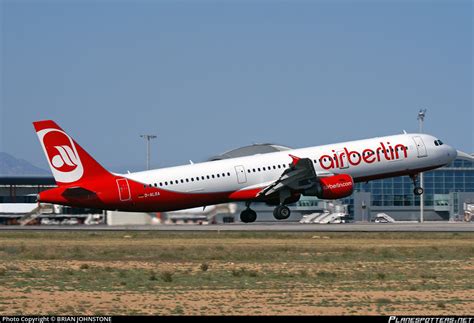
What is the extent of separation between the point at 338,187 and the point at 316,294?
3782 centimetres

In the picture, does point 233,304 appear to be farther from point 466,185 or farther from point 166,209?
point 466,185

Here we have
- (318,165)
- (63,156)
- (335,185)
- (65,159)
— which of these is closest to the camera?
(65,159)

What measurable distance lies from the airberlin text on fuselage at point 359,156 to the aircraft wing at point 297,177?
0.95 meters

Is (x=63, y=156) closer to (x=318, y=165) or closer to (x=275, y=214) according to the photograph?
(x=275, y=214)

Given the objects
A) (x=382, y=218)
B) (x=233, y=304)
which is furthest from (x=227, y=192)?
(x=382, y=218)

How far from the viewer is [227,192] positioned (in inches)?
2783

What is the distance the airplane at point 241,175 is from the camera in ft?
218

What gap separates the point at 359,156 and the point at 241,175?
8.90 metres

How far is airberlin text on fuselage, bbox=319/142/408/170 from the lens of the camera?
71.2 m

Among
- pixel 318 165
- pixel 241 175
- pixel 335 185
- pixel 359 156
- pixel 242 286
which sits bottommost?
pixel 242 286

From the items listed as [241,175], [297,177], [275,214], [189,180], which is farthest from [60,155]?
[297,177]

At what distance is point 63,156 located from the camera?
66.2 m

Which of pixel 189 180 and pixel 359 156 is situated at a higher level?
pixel 359 156

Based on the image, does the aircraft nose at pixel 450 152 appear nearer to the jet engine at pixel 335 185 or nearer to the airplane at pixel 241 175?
the airplane at pixel 241 175
